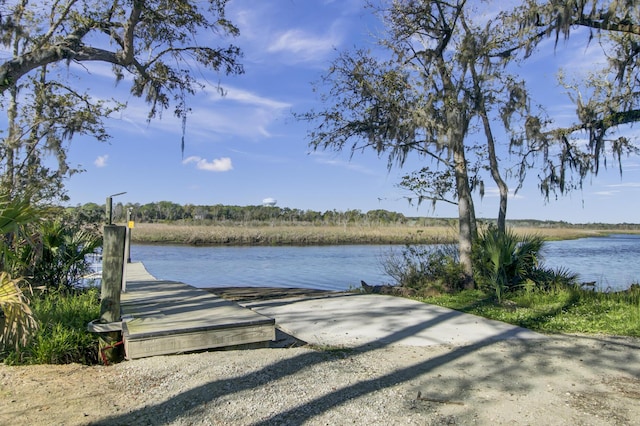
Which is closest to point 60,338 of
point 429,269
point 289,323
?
point 289,323

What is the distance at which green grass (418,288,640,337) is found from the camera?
653 centimetres

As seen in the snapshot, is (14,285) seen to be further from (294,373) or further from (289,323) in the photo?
(289,323)

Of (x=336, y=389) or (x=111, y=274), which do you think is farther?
(x=111, y=274)

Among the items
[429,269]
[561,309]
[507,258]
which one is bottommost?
[561,309]

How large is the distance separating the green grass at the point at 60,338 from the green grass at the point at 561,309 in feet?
18.4

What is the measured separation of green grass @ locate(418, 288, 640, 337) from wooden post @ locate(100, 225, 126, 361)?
533cm

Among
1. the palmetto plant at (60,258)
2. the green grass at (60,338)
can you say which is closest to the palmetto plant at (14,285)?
the green grass at (60,338)

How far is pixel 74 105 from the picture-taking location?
11.1m

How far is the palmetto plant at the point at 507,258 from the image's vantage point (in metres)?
9.60

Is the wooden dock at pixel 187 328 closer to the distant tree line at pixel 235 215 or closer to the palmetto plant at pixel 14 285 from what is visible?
the palmetto plant at pixel 14 285

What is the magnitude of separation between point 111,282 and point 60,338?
2.44 ft

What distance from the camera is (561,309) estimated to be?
775 centimetres

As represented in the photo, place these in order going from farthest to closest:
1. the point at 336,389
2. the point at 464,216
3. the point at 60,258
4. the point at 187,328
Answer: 1. the point at 464,216
2. the point at 60,258
3. the point at 187,328
4. the point at 336,389

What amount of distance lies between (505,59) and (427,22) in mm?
2020
